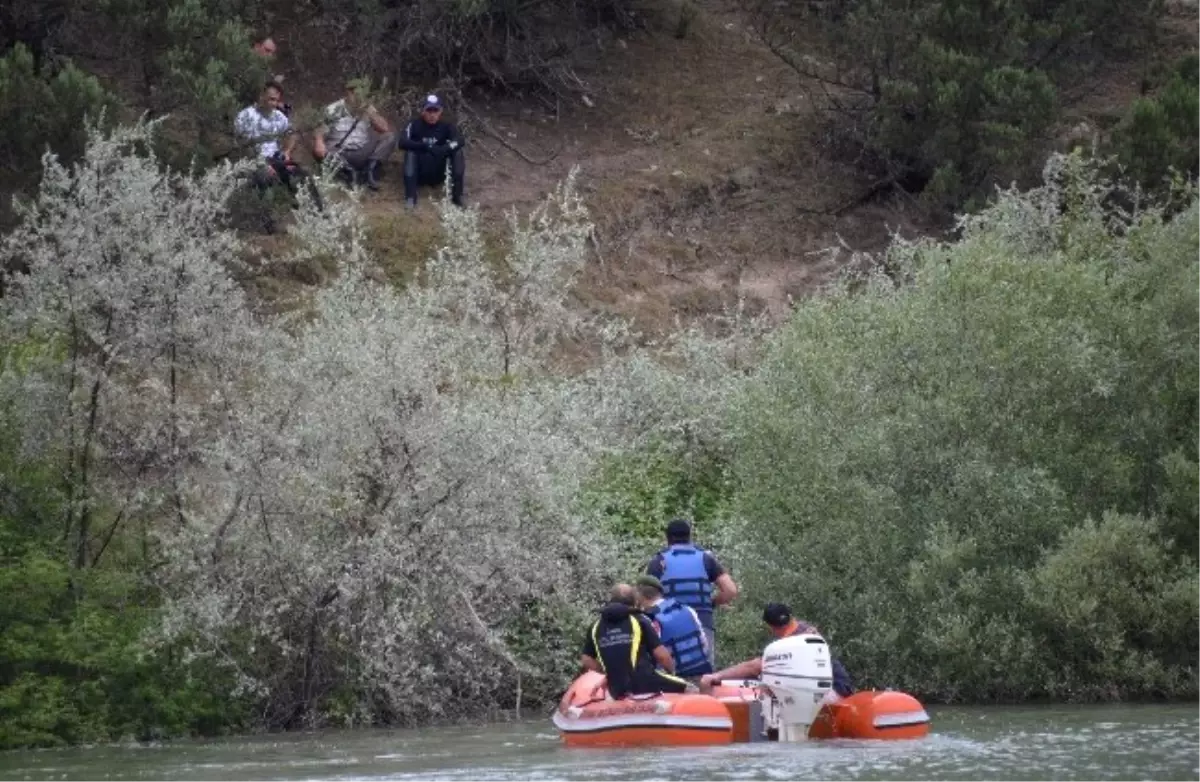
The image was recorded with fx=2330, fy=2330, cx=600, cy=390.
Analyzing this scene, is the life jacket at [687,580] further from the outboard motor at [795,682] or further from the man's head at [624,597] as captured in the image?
the outboard motor at [795,682]

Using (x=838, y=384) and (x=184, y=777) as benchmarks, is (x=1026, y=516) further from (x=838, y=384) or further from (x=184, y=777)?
(x=184, y=777)

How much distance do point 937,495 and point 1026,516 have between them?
1.01 metres

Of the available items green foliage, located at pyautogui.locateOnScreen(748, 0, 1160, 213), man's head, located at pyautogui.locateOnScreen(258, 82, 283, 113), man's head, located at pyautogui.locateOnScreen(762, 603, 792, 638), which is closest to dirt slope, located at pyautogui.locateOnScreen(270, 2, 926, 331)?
green foliage, located at pyautogui.locateOnScreen(748, 0, 1160, 213)

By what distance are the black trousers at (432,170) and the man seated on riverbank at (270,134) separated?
3202mm

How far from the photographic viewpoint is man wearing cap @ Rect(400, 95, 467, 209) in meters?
35.8

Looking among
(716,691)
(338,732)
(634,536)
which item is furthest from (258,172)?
(716,691)

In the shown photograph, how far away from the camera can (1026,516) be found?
25766 millimetres

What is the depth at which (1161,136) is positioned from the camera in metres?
36.0

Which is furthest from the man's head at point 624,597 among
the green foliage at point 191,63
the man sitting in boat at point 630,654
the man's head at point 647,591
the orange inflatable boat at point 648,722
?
the green foliage at point 191,63

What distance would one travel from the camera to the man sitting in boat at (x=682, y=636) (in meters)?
22.5

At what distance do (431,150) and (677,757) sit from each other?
1761cm

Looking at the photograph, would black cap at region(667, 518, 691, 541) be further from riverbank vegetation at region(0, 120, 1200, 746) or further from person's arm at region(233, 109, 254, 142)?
person's arm at region(233, 109, 254, 142)

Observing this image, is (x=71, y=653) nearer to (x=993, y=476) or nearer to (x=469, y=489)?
(x=469, y=489)

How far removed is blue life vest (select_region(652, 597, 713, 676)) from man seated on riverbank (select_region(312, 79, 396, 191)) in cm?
1424
